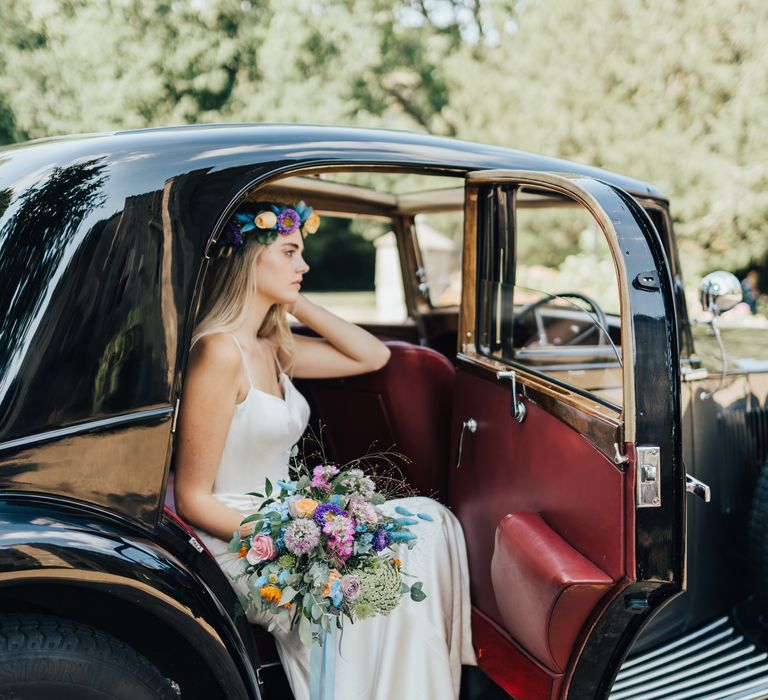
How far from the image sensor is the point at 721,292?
2848mm

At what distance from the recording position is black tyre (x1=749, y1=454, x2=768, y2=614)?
2.80 meters

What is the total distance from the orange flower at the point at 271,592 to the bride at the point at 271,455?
0.24 m

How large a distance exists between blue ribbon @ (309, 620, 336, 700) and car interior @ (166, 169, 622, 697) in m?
0.21

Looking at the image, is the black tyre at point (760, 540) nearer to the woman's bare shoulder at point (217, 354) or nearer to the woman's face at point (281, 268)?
the woman's face at point (281, 268)

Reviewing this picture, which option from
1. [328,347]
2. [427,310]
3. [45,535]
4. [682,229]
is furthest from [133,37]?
[45,535]

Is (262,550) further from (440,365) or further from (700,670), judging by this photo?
(700,670)

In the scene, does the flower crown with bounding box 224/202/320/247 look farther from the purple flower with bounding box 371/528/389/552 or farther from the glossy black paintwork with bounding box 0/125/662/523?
the purple flower with bounding box 371/528/389/552

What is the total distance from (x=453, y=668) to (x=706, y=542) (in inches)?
45.5

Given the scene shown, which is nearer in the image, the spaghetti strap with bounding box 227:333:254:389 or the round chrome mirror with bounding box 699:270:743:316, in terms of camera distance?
the spaghetti strap with bounding box 227:333:254:389

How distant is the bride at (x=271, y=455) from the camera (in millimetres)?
2205

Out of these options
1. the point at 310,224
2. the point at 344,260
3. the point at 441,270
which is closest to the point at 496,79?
the point at 344,260

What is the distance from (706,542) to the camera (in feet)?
9.57

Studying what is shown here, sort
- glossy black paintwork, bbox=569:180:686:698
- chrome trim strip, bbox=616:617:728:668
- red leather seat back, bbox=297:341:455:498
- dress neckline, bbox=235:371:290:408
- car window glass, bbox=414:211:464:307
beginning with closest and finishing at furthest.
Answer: glossy black paintwork, bbox=569:180:686:698 < dress neckline, bbox=235:371:290:408 < chrome trim strip, bbox=616:617:728:668 < red leather seat back, bbox=297:341:455:498 < car window glass, bbox=414:211:464:307

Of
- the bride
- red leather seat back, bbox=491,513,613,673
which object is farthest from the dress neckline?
red leather seat back, bbox=491,513,613,673
